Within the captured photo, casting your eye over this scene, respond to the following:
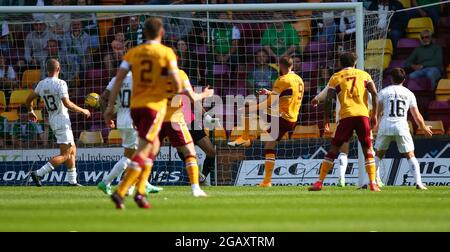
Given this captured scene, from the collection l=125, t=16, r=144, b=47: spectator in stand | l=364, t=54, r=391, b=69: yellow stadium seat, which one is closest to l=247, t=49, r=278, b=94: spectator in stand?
l=364, t=54, r=391, b=69: yellow stadium seat

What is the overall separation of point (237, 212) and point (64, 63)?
37.3 ft

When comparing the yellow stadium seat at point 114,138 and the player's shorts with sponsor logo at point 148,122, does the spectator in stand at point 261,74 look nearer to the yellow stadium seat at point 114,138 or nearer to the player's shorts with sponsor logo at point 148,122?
the yellow stadium seat at point 114,138

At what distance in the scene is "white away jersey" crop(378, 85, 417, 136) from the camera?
16.9m

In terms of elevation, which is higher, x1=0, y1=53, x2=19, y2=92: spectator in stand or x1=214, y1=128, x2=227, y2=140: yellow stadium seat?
x1=0, y1=53, x2=19, y2=92: spectator in stand

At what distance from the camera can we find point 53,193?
15891mm

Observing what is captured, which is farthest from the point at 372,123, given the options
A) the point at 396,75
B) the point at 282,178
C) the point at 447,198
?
the point at 282,178

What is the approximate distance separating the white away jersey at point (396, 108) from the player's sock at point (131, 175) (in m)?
6.60

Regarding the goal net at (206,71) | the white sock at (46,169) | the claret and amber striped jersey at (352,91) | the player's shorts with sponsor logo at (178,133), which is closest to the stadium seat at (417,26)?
the goal net at (206,71)

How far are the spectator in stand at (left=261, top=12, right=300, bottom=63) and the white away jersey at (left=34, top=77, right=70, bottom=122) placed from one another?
509cm

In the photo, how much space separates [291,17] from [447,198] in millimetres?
8677

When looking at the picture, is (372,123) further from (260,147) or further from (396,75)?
(260,147)

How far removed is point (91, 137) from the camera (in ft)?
69.5

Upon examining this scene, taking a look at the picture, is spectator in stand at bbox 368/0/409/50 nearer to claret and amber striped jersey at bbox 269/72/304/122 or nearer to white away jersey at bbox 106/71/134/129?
claret and amber striped jersey at bbox 269/72/304/122

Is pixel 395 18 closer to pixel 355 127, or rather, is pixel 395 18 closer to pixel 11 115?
pixel 355 127
